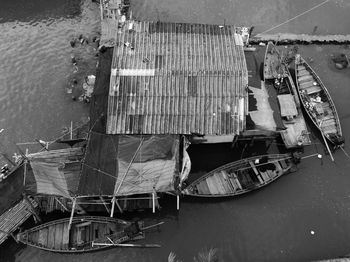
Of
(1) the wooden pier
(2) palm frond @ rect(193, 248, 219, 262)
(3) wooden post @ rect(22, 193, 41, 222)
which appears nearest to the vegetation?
(2) palm frond @ rect(193, 248, 219, 262)

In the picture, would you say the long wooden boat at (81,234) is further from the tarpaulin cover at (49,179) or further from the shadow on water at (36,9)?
the shadow on water at (36,9)

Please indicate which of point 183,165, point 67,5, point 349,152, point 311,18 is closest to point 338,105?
point 349,152

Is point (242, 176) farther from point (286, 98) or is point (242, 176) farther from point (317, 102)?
point (317, 102)

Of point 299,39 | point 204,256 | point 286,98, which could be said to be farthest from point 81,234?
point 299,39

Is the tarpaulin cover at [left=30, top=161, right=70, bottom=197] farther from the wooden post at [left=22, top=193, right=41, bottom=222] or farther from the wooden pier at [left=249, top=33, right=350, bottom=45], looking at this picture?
the wooden pier at [left=249, top=33, right=350, bottom=45]

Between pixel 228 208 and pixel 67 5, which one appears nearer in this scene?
pixel 228 208

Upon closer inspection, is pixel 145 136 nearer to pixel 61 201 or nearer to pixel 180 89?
pixel 180 89
